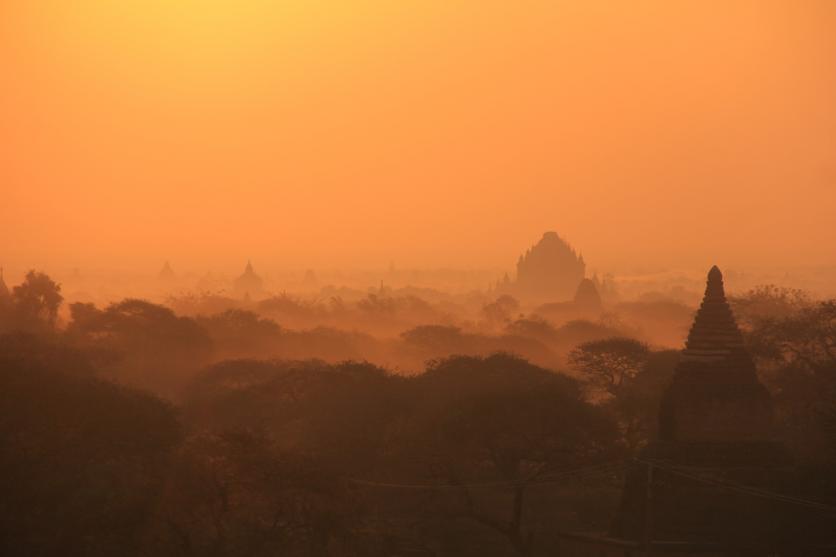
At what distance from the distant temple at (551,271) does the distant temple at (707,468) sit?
437 ft

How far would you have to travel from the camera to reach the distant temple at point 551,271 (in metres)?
160

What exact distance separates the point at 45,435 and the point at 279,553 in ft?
22.0

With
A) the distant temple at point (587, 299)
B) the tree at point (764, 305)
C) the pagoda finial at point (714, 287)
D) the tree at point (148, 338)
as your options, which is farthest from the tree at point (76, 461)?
the distant temple at point (587, 299)

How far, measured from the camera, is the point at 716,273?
90.0 ft

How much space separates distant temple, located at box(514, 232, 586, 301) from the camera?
16038cm

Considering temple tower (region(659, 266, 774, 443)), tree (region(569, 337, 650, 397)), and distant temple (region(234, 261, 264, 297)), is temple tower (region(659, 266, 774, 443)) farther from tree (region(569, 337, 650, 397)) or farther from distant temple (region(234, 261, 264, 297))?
distant temple (region(234, 261, 264, 297))

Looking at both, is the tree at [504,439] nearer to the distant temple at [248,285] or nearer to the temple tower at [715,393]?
the temple tower at [715,393]

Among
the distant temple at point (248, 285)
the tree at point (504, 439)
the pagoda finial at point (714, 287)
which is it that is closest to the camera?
the pagoda finial at point (714, 287)

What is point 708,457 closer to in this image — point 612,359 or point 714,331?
point 714,331

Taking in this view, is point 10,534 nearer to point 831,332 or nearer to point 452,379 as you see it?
point 452,379

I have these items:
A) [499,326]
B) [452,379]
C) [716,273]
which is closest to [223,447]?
[716,273]

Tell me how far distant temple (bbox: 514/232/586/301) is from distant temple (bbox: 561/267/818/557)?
5239 inches

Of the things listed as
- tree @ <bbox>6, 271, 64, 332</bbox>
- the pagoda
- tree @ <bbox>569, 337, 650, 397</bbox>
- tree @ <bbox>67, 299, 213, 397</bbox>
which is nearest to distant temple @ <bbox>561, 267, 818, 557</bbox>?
the pagoda

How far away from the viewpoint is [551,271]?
16175cm
